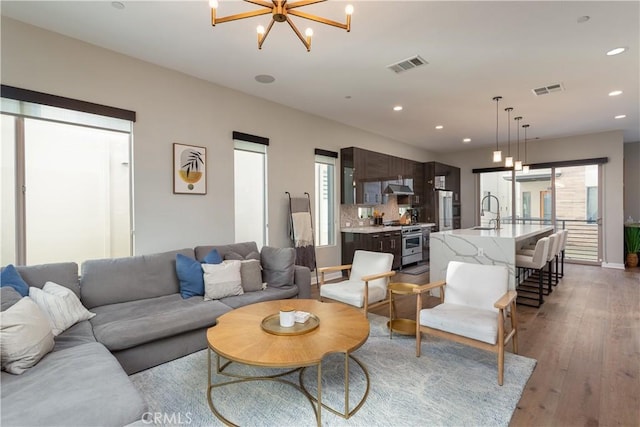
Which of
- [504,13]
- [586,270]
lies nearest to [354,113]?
[504,13]

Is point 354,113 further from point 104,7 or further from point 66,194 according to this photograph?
point 66,194

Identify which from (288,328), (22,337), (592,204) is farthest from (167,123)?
(592,204)

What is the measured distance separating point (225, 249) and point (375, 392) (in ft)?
7.65

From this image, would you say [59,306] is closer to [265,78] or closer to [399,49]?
[265,78]

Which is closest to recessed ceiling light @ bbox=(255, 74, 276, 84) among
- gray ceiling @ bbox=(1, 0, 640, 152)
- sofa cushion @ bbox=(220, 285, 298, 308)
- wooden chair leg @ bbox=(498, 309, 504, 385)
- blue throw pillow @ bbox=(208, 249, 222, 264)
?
gray ceiling @ bbox=(1, 0, 640, 152)

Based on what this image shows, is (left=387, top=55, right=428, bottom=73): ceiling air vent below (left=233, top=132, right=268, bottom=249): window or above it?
above

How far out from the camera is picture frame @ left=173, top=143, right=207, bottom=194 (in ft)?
12.1

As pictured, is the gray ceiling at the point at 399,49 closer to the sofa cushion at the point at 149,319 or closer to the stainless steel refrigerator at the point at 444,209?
the sofa cushion at the point at 149,319

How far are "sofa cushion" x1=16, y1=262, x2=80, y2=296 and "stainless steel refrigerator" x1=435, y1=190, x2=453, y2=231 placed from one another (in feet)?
23.7

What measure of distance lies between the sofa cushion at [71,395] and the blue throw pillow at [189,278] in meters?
1.31

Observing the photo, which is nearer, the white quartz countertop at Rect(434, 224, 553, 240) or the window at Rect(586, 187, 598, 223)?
the white quartz countertop at Rect(434, 224, 553, 240)

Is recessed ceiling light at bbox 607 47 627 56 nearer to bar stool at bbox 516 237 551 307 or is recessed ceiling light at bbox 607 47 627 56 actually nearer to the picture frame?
bar stool at bbox 516 237 551 307

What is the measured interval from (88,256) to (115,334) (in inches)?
58.3

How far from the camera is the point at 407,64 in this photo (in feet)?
11.5
